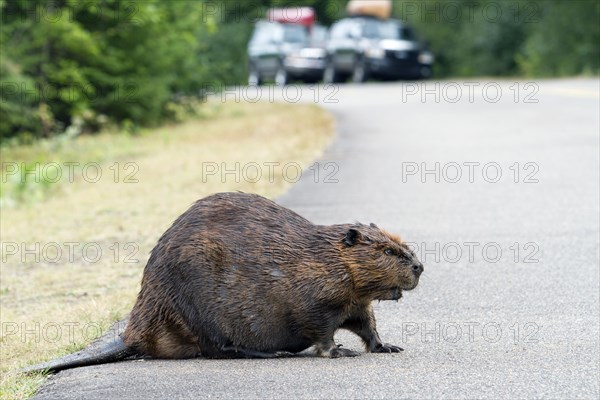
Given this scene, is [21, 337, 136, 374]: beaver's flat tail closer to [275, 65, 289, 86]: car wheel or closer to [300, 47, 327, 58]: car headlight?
[275, 65, 289, 86]: car wheel

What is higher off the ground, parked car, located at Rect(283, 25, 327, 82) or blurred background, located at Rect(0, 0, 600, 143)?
blurred background, located at Rect(0, 0, 600, 143)

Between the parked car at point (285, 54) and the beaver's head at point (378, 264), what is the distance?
36631mm

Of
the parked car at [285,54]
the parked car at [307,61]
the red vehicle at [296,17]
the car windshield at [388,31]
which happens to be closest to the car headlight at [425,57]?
the car windshield at [388,31]

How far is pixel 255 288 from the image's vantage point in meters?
6.64

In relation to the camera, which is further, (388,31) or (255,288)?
(388,31)

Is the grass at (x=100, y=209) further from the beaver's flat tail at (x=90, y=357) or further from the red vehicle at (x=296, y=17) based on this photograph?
the red vehicle at (x=296, y=17)

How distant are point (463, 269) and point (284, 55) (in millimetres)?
34193

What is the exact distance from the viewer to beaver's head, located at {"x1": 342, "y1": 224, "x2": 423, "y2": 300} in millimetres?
6680

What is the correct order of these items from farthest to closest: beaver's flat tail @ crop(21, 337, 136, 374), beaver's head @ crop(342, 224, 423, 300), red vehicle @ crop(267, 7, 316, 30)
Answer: red vehicle @ crop(267, 7, 316, 30) < beaver's head @ crop(342, 224, 423, 300) < beaver's flat tail @ crop(21, 337, 136, 374)

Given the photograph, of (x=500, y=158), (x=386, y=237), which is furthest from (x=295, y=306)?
(x=500, y=158)

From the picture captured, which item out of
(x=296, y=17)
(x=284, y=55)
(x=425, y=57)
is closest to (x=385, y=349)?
(x=425, y=57)

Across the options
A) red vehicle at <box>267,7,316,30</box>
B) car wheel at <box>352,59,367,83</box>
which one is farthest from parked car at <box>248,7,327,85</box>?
car wheel at <box>352,59,367,83</box>

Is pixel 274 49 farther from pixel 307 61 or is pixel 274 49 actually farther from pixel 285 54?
pixel 307 61

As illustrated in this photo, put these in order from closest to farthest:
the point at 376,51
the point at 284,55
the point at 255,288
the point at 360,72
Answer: the point at 255,288, the point at 376,51, the point at 360,72, the point at 284,55
